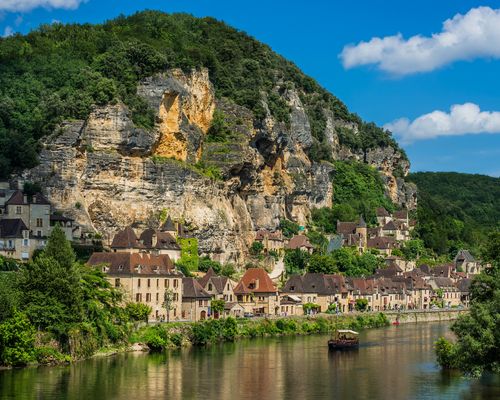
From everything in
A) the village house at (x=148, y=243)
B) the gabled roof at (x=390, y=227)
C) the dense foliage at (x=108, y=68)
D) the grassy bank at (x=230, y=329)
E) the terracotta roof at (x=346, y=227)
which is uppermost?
the dense foliage at (x=108, y=68)

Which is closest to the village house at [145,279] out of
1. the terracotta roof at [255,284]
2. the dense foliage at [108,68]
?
the terracotta roof at [255,284]

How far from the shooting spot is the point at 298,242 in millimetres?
137125

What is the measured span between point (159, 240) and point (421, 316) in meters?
39.5

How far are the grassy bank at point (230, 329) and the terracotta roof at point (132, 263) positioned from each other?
6165mm

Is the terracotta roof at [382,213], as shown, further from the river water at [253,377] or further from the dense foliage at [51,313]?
the dense foliage at [51,313]

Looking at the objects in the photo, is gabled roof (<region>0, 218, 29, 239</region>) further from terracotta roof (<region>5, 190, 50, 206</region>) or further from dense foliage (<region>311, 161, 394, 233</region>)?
dense foliage (<region>311, 161, 394, 233</region>)

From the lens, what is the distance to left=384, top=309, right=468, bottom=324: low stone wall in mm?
117562

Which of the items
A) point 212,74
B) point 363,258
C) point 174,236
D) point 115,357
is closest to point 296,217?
point 363,258

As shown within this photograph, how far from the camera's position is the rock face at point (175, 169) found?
345ft

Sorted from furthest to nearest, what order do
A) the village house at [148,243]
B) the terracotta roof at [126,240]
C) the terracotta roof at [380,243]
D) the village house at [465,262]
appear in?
the village house at [465,262] < the terracotta roof at [380,243] < the village house at [148,243] < the terracotta roof at [126,240]

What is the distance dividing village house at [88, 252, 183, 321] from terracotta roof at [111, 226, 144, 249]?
11792 millimetres

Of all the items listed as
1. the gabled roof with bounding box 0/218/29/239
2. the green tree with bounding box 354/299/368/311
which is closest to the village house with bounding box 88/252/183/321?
the gabled roof with bounding box 0/218/29/239

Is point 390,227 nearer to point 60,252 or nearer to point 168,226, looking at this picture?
point 168,226

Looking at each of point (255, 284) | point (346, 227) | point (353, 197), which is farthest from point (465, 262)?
point (255, 284)
